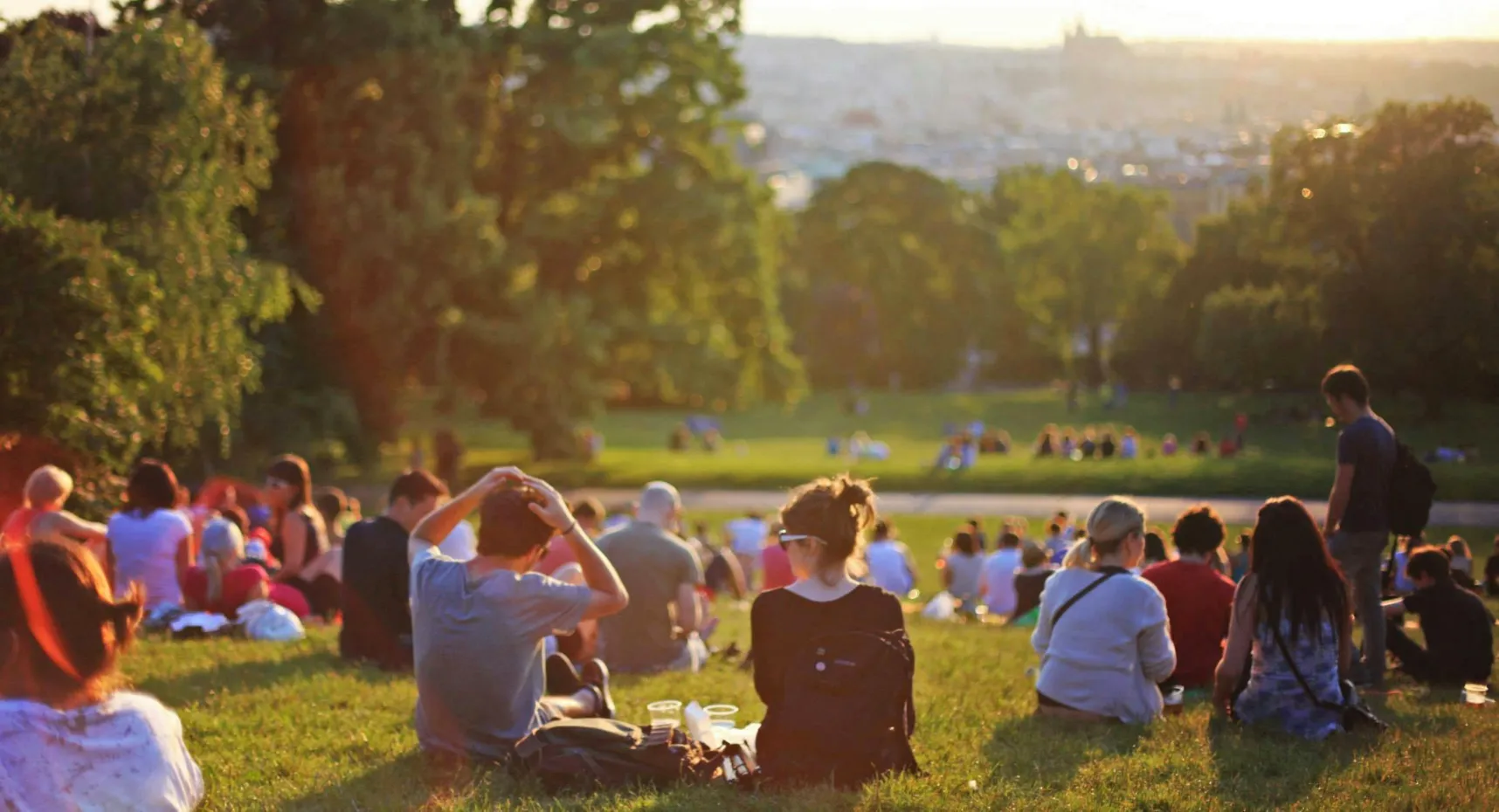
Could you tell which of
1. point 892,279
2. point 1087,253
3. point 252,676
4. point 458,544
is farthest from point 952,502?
point 892,279

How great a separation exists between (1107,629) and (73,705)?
483cm

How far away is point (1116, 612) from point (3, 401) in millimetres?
9187

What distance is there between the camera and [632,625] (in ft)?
31.5

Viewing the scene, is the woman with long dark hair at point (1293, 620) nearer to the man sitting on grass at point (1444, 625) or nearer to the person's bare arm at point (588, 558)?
the man sitting on grass at point (1444, 625)

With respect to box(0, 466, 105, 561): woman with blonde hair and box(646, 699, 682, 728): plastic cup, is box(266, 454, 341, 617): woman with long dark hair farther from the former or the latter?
box(646, 699, 682, 728): plastic cup

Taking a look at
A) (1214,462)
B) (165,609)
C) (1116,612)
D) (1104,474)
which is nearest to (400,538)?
(165,609)

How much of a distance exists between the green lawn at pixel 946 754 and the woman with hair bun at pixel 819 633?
6.7 inches

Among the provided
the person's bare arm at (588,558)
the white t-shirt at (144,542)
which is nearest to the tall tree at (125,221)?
the white t-shirt at (144,542)

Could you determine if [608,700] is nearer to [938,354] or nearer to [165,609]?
[165,609]

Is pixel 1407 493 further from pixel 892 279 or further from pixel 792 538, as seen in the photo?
pixel 892 279

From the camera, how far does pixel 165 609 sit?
35.6 ft

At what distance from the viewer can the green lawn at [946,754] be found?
5.91m

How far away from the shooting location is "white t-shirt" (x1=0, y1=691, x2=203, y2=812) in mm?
3926

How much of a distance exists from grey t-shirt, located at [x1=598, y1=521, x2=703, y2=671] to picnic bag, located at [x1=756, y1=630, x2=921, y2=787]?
3434 millimetres
